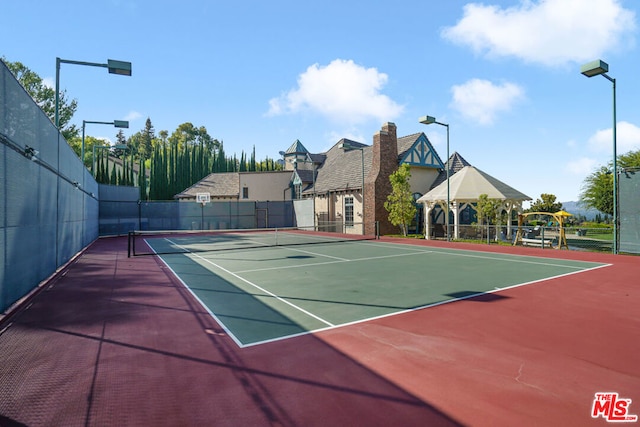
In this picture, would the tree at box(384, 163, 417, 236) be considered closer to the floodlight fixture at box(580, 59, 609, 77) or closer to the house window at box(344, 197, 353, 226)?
the house window at box(344, 197, 353, 226)

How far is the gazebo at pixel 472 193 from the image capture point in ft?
84.8

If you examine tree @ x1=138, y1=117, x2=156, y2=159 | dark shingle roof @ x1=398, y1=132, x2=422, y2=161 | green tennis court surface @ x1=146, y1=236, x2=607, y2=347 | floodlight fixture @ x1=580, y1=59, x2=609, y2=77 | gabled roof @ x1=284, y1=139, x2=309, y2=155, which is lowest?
green tennis court surface @ x1=146, y1=236, x2=607, y2=347

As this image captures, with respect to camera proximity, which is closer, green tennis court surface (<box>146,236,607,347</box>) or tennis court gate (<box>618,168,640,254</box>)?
green tennis court surface (<box>146,236,607,347</box>)

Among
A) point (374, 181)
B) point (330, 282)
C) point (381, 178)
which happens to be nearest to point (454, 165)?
point (381, 178)

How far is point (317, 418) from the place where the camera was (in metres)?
3.80

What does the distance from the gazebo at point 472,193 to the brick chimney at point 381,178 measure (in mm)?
3528

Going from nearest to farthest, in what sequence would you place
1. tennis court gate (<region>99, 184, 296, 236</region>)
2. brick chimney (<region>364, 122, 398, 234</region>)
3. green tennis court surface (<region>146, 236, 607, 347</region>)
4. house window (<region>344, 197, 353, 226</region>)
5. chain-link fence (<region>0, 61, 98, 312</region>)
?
chain-link fence (<region>0, 61, 98, 312</region>), green tennis court surface (<region>146, 236, 607, 347</region>), brick chimney (<region>364, 122, 398, 234</region>), tennis court gate (<region>99, 184, 296, 236</region>), house window (<region>344, 197, 353, 226</region>)

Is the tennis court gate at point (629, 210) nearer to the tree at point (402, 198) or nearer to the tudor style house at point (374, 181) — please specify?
the tudor style house at point (374, 181)

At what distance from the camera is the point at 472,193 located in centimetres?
2627

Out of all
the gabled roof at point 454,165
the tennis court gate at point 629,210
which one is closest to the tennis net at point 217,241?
the gabled roof at point 454,165

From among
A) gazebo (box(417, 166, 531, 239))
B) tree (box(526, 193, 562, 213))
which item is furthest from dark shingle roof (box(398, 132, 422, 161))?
tree (box(526, 193, 562, 213))

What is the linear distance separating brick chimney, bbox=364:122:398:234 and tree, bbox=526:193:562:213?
28289mm

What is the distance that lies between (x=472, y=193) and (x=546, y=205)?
29.1 m

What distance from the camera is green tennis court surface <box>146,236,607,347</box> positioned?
7258 mm
